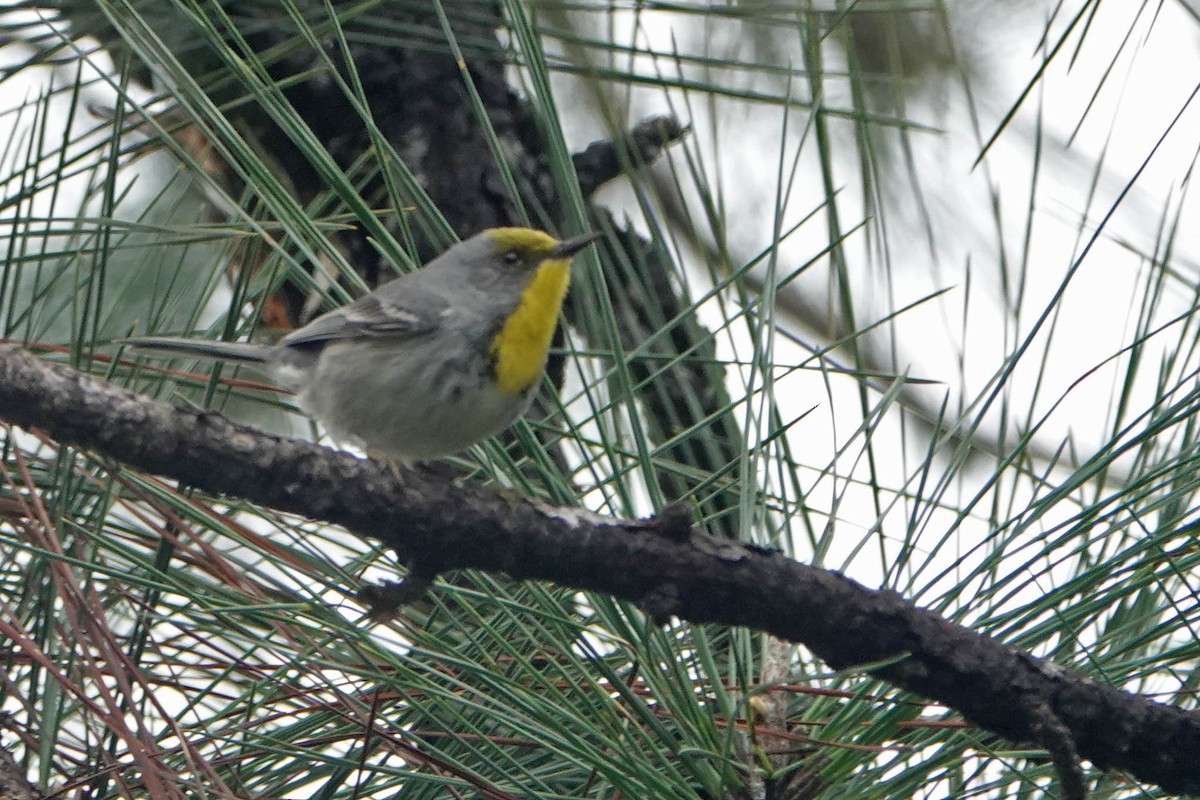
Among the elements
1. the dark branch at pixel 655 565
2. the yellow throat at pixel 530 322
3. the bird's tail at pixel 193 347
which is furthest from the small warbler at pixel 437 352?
the dark branch at pixel 655 565

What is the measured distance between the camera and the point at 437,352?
2.86 meters

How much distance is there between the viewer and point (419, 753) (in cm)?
168

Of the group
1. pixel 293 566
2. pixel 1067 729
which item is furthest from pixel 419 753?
pixel 1067 729

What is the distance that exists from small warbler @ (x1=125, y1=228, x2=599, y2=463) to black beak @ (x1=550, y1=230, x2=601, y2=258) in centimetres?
1

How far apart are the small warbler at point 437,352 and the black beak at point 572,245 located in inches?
0.4

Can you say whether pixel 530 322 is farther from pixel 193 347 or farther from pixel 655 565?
pixel 655 565

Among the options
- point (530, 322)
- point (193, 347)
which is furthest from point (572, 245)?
point (193, 347)

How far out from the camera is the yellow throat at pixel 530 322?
2.68m

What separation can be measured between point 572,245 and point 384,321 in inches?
28.5

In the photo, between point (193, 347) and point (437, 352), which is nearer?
point (193, 347)

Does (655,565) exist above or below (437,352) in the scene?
below

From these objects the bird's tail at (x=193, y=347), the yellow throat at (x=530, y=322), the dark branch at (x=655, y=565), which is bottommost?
the dark branch at (x=655, y=565)

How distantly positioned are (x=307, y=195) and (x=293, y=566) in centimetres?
135

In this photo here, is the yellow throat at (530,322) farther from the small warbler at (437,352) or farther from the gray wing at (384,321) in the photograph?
the gray wing at (384,321)
